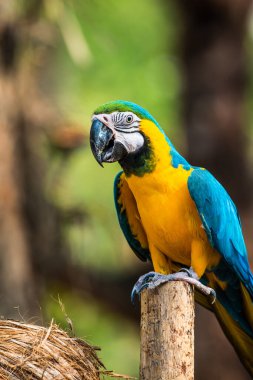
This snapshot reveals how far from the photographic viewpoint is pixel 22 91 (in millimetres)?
7562

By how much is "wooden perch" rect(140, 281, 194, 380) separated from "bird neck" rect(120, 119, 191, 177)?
0.86 m

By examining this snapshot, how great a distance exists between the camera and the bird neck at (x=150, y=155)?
414cm

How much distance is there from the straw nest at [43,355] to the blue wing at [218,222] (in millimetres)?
937

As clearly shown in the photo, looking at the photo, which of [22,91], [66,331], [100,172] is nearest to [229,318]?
[66,331]

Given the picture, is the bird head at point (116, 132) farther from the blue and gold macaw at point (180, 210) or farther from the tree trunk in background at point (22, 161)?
the tree trunk in background at point (22, 161)

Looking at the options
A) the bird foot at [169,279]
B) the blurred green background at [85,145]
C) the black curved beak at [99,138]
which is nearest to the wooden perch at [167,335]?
the bird foot at [169,279]

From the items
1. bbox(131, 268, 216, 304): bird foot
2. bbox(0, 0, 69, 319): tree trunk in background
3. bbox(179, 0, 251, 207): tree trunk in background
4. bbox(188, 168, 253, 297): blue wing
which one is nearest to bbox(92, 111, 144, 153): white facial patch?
bbox(188, 168, 253, 297): blue wing

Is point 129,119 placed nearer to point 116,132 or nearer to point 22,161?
point 116,132

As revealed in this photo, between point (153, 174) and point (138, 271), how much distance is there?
4365 mm

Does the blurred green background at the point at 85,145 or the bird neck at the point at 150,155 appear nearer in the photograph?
the bird neck at the point at 150,155

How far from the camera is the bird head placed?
13.1ft

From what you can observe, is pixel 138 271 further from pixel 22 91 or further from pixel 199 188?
pixel 199 188

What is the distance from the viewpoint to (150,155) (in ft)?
13.6

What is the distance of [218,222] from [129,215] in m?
0.61
